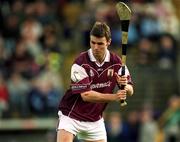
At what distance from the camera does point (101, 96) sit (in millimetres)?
11203

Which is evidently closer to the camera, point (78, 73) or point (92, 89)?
point (78, 73)

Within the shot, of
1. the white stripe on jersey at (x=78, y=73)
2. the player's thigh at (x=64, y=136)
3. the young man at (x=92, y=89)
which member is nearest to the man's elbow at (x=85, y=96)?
the young man at (x=92, y=89)

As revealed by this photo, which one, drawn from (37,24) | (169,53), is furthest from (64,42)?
(169,53)

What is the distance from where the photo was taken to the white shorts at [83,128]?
11617 mm

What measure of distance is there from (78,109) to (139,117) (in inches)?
287

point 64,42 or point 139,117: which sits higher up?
point 64,42

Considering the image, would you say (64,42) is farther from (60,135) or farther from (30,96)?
(60,135)

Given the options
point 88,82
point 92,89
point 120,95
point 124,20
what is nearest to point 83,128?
point 92,89

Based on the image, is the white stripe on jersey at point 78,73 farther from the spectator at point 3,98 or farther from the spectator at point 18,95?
the spectator at point 18,95

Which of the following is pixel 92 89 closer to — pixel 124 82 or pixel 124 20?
pixel 124 82

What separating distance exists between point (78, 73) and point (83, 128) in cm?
83

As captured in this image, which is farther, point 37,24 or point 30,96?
point 37,24

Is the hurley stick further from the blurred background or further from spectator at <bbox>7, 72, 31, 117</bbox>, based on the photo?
spectator at <bbox>7, 72, 31, 117</bbox>

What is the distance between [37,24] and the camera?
20484 mm
